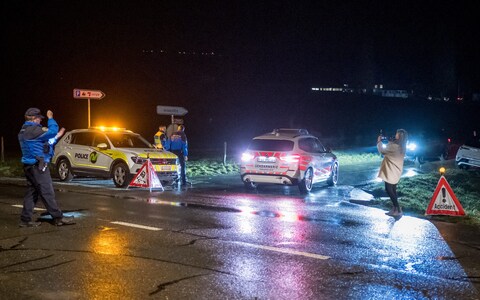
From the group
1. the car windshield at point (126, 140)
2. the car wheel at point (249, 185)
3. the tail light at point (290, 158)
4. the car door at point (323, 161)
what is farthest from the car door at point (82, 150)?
the car door at point (323, 161)

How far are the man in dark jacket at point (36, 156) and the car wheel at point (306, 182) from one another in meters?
7.38

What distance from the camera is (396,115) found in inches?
3487

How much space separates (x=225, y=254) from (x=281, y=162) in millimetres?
7426

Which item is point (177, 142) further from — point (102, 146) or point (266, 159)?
point (266, 159)

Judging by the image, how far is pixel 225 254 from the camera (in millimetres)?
7012

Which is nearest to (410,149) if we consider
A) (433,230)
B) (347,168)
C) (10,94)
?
(347,168)

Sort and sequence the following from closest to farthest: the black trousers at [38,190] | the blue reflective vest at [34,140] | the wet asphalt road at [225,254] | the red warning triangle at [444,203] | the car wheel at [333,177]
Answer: the wet asphalt road at [225,254], the blue reflective vest at [34,140], the black trousers at [38,190], the red warning triangle at [444,203], the car wheel at [333,177]

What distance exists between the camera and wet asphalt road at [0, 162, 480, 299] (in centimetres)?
552

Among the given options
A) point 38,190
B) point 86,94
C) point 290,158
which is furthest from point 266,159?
point 86,94

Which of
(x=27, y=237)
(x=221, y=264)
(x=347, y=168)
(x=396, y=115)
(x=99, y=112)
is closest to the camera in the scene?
(x=221, y=264)

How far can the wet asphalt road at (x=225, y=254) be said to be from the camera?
5516 millimetres

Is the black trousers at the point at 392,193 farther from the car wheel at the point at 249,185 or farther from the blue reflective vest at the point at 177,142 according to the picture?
the blue reflective vest at the point at 177,142

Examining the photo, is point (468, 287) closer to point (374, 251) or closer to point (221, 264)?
point (374, 251)

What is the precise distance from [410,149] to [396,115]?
6356 centimetres
